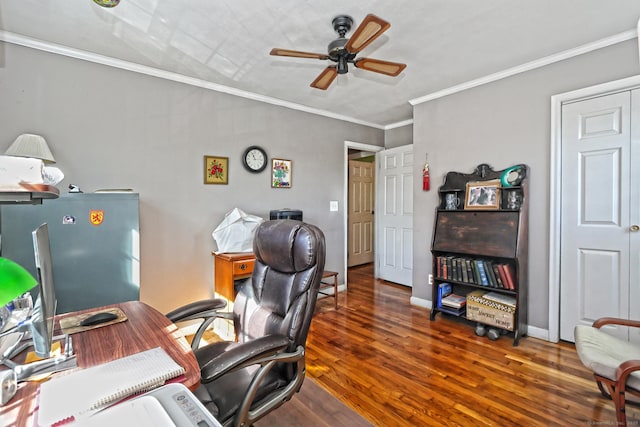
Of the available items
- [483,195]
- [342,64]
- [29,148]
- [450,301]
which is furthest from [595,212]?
[29,148]

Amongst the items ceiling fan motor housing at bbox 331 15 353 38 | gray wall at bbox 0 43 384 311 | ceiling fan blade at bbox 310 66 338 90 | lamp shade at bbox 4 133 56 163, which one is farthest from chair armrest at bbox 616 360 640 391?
lamp shade at bbox 4 133 56 163

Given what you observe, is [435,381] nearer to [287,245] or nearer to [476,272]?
[476,272]

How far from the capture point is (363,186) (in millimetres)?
6324

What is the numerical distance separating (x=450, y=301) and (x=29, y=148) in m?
3.78

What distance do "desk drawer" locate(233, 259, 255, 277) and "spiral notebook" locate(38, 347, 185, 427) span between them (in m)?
1.89

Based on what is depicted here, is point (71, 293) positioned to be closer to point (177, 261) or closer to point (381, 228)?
point (177, 261)

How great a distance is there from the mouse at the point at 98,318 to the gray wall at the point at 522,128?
10.6 feet

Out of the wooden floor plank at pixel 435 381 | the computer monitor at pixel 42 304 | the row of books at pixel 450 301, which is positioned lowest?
the wooden floor plank at pixel 435 381

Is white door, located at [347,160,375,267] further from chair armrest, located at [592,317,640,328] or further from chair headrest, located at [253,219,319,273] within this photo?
chair headrest, located at [253,219,319,273]

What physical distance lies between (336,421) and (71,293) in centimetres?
190

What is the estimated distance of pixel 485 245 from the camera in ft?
9.92

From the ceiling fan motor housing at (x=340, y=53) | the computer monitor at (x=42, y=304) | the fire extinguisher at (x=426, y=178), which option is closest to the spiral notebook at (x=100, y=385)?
the computer monitor at (x=42, y=304)

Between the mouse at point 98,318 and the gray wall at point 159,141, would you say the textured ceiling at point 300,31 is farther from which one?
the mouse at point 98,318

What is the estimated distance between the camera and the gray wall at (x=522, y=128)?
8.61 ft
